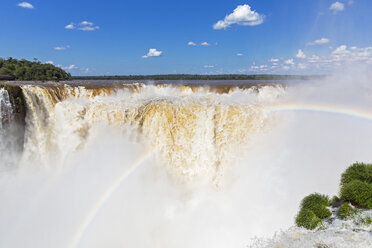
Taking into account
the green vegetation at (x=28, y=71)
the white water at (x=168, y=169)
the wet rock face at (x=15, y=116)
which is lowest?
the white water at (x=168, y=169)

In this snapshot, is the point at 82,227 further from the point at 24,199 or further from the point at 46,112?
the point at 46,112

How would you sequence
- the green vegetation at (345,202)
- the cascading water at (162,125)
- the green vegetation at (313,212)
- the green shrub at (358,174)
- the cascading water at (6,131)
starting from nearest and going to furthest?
the green vegetation at (313,212) < the green vegetation at (345,202) < the green shrub at (358,174) < the cascading water at (162,125) < the cascading water at (6,131)

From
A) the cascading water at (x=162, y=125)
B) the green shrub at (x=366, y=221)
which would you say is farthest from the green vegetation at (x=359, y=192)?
the cascading water at (x=162, y=125)

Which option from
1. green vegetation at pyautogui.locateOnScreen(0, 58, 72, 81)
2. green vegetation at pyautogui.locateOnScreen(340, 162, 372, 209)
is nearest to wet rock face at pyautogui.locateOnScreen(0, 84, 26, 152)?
green vegetation at pyautogui.locateOnScreen(340, 162, 372, 209)

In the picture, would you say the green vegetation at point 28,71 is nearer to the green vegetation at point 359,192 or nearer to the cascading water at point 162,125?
the cascading water at point 162,125

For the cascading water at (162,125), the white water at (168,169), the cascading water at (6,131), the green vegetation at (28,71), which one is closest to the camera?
the white water at (168,169)

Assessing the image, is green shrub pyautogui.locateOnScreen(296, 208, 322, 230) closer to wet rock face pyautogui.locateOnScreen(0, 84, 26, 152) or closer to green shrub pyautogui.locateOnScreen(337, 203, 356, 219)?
green shrub pyautogui.locateOnScreen(337, 203, 356, 219)
